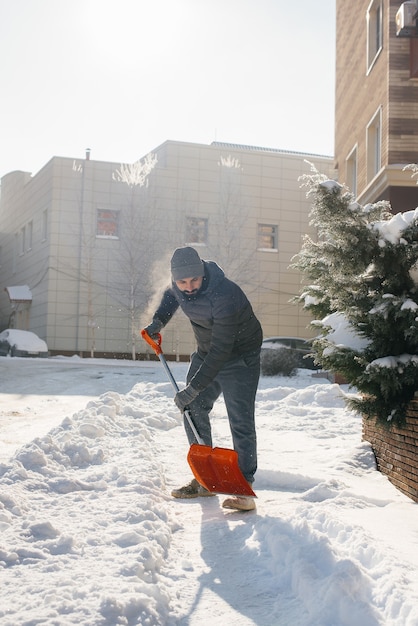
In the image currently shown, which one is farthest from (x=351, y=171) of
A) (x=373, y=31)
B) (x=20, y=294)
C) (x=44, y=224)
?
(x=20, y=294)

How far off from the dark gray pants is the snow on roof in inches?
1113

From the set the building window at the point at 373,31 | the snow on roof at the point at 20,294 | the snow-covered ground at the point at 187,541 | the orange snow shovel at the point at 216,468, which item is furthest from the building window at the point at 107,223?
the orange snow shovel at the point at 216,468

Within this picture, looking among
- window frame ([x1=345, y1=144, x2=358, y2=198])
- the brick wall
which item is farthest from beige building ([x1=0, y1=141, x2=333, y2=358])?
the brick wall

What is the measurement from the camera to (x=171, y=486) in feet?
17.4

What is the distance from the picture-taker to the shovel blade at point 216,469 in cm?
455

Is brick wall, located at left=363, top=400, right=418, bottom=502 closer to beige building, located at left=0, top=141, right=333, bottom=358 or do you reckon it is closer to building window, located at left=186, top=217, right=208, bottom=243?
beige building, located at left=0, top=141, right=333, bottom=358

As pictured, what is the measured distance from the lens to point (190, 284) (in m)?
4.60

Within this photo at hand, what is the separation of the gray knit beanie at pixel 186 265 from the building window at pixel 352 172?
1283cm

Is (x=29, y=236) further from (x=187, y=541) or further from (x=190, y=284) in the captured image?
(x=187, y=541)

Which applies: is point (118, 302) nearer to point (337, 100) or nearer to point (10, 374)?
point (10, 374)

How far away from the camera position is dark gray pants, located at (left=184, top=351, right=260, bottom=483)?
4754 millimetres

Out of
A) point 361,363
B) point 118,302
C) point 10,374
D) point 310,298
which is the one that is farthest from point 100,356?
point 361,363

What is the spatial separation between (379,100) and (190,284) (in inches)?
415

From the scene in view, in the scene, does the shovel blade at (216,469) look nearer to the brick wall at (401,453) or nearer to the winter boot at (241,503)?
the winter boot at (241,503)
